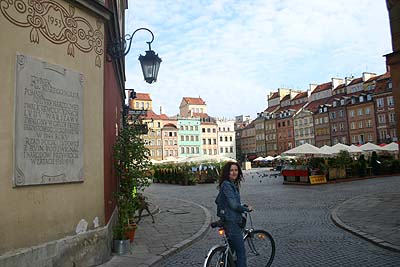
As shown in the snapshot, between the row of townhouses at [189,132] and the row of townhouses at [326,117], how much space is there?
879 cm

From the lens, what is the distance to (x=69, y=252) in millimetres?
6242

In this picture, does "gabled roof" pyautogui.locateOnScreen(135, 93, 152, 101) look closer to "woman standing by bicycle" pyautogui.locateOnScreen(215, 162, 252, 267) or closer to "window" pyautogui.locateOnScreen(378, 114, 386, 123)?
"window" pyautogui.locateOnScreen(378, 114, 386, 123)

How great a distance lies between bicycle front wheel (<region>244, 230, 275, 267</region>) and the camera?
650 centimetres

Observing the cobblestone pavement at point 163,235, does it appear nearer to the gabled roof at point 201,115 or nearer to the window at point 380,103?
the window at point 380,103

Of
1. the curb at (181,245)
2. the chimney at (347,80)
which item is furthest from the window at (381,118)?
the curb at (181,245)

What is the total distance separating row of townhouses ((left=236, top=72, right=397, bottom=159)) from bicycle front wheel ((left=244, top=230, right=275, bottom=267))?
219 feet

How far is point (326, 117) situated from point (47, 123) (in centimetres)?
8472

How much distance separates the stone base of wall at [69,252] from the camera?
5367 mm

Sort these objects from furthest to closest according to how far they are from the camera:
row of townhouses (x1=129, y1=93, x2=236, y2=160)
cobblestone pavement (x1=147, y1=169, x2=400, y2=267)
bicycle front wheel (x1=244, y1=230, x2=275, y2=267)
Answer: row of townhouses (x1=129, y1=93, x2=236, y2=160) → cobblestone pavement (x1=147, y1=169, x2=400, y2=267) → bicycle front wheel (x1=244, y1=230, x2=275, y2=267)

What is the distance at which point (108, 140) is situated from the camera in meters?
8.04

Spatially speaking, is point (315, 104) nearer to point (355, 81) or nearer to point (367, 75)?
point (355, 81)

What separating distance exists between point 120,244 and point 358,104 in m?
76.0

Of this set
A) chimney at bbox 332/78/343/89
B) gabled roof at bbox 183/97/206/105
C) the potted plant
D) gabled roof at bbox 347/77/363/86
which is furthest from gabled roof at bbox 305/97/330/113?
the potted plant

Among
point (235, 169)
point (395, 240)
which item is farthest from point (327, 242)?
point (235, 169)
